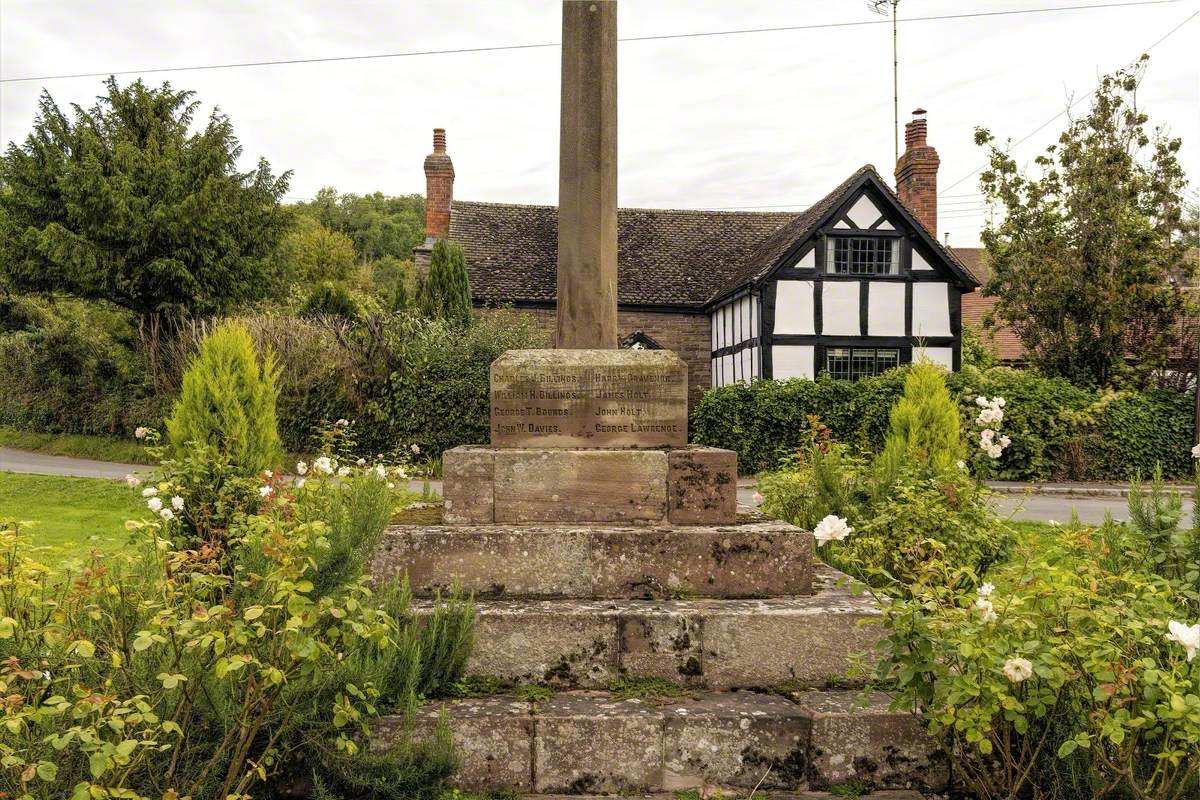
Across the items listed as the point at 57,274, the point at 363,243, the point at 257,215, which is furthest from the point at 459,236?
the point at 363,243

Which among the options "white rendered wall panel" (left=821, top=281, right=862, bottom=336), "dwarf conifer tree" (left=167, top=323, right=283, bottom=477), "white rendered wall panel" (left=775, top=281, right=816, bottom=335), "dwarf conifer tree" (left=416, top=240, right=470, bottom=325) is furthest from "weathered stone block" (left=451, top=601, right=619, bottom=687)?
"white rendered wall panel" (left=821, top=281, right=862, bottom=336)

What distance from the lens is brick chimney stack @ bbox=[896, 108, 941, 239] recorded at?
77.7 feet

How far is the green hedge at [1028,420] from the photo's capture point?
17.5 metres

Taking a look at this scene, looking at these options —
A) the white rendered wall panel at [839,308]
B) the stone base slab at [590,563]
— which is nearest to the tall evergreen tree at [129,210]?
the white rendered wall panel at [839,308]

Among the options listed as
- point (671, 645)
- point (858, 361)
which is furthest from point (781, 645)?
point (858, 361)

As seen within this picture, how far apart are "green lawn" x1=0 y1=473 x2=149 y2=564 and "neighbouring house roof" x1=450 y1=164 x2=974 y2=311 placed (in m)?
11.4

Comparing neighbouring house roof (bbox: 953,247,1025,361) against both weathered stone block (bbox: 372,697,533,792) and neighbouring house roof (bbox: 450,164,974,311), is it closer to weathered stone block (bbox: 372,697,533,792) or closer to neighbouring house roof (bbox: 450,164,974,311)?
neighbouring house roof (bbox: 450,164,974,311)

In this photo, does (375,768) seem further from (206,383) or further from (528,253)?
(528,253)

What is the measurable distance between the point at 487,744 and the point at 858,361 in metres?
18.3

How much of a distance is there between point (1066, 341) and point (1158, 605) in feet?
61.3

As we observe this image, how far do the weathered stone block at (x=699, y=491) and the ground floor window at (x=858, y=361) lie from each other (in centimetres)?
1619

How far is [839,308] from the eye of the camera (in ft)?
66.3

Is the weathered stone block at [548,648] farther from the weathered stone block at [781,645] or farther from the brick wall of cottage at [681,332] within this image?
the brick wall of cottage at [681,332]

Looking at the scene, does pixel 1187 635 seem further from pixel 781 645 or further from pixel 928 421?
pixel 928 421
